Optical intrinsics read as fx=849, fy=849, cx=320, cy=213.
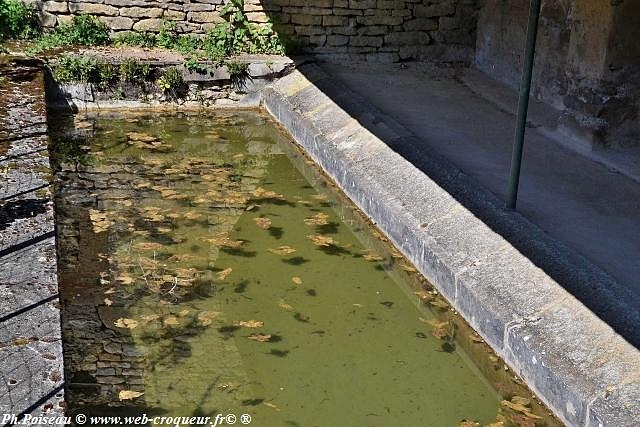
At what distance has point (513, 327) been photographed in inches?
198

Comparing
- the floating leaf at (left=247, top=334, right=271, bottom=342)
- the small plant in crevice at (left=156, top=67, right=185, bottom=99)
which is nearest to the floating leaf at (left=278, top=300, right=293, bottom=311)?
the floating leaf at (left=247, top=334, right=271, bottom=342)

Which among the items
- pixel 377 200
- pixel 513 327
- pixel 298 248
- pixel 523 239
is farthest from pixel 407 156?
pixel 513 327

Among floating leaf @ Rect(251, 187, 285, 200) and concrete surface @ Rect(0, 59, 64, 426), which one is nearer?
Answer: concrete surface @ Rect(0, 59, 64, 426)

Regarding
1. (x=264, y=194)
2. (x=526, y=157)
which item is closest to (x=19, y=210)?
(x=264, y=194)

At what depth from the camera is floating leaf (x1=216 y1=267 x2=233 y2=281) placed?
6.20 metres

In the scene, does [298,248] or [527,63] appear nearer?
[527,63]

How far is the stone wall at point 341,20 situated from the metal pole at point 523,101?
5.96 m

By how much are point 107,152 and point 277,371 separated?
4.58 metres

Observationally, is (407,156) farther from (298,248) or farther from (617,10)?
(617,10)

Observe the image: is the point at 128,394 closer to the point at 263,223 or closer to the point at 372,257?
the point at 372,257

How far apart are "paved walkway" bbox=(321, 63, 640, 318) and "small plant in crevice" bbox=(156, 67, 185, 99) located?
208 centimetres

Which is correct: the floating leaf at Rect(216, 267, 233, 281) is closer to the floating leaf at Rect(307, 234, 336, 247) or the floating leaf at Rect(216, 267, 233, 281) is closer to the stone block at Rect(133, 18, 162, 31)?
the floating leaf at Rect(307, 234, 336, 247)

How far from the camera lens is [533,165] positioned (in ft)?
25.7

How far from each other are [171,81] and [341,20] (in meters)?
2.72
